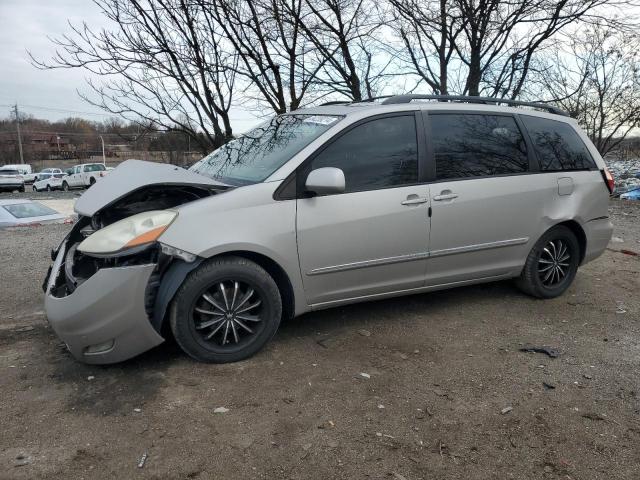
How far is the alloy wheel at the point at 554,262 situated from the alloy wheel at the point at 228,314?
8.87ft

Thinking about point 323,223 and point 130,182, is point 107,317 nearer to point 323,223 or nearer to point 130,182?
point 130,182

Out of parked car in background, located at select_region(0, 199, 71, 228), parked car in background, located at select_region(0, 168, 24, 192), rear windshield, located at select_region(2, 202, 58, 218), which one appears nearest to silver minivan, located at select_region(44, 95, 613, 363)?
parked car in background, located at select_region(0, 199, 71, 228)

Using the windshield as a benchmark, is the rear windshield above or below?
below

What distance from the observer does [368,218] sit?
3779 millimetres

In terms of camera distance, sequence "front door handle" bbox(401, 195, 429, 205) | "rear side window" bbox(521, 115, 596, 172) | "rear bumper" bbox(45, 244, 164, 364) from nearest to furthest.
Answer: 1. "rear bumper" bbox(45, 244, 164, 364)
2. "front door handle" bbox(401, 195, 429, 205)
3. "rear side window" bbox(521, 115, 596, 172)

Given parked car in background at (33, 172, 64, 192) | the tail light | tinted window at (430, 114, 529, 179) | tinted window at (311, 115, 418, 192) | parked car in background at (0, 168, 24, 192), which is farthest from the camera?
parked car in background at (33, 172, 64, 192)

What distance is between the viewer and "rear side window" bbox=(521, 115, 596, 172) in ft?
15.4

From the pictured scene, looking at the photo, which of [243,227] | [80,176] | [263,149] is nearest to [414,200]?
[263,149]

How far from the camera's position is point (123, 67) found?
7590mm

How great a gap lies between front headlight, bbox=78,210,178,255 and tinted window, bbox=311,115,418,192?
3.60 ft

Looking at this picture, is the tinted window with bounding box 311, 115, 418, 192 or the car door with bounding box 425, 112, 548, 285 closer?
the tinted window with bounding box 311, 115, 418, 192

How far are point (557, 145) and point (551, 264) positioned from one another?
1.08m

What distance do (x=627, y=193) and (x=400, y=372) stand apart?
542 inches

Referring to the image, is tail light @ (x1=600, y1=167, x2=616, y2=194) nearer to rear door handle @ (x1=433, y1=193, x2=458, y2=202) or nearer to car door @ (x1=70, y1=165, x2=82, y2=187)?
rear door handle @ (x1=433, y1=193, x2=458, y2=202)
